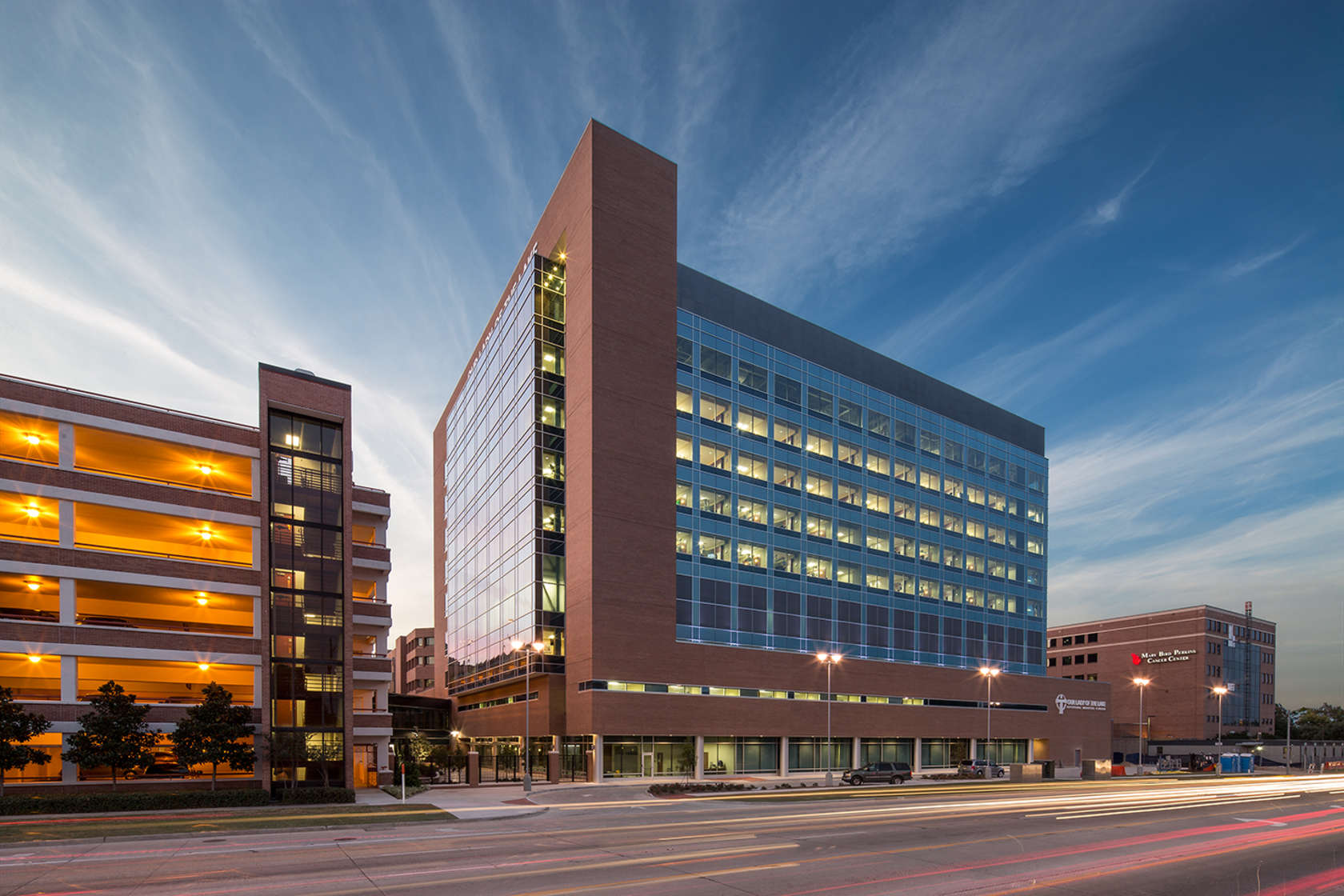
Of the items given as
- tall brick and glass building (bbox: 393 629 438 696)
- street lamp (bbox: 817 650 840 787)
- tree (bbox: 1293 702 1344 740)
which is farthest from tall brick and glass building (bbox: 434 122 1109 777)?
tree (bbox: 1293 702 1344 740)

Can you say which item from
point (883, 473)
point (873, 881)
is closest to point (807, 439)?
point (883, 473)

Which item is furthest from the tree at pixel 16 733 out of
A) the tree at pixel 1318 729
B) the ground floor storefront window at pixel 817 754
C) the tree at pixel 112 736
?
the tree at pixel 1318 729

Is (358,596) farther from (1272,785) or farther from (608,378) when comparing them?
(1272,785)

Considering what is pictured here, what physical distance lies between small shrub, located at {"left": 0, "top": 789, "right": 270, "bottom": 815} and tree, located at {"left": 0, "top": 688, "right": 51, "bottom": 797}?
60.1 inches

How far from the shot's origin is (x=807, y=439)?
2795 inches

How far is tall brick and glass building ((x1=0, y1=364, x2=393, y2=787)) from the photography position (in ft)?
123

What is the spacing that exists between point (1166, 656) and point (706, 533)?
104 metres

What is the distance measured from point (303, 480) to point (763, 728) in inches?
1490

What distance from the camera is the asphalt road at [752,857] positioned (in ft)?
56.3

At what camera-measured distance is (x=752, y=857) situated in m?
20.7

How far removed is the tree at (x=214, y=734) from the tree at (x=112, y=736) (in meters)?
1.46

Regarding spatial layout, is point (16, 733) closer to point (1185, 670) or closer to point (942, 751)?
point (942, 751)

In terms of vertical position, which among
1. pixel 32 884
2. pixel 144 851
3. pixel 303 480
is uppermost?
pixel 303 480

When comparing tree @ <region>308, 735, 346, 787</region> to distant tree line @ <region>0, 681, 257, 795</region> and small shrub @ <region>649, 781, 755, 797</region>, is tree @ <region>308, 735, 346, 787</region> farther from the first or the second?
small shrub @ <region>649, 781, 755, 797</region>
